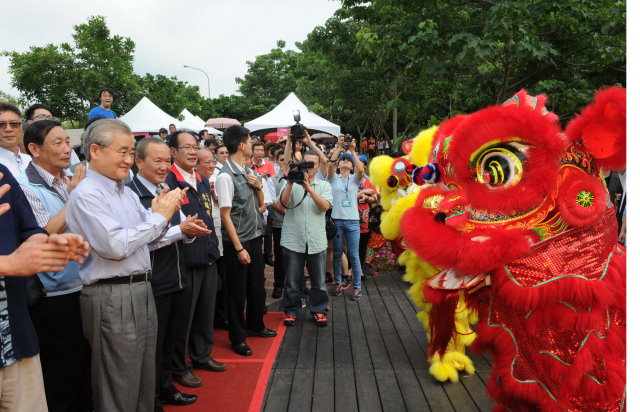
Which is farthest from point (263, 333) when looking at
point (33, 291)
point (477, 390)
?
point (33, 291)

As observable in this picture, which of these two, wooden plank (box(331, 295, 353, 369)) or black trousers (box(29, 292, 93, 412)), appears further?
wooden plank (box(331, 295, 353, 369))

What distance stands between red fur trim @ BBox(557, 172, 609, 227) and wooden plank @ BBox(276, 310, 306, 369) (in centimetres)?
252

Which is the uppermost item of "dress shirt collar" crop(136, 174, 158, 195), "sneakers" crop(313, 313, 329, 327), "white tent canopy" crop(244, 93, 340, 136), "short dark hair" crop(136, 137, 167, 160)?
"white tent canopy" crop(244, 93, 340, 136)

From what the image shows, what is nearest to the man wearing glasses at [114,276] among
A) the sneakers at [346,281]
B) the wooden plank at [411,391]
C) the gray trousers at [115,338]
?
the gray trousers at [115,338]

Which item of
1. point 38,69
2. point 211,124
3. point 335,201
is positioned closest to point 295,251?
point 335,201

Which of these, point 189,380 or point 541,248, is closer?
point 541,248

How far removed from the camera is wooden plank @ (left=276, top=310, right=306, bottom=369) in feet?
12.6

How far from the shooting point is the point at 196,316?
141 inches

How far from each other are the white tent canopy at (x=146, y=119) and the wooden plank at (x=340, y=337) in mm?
9391

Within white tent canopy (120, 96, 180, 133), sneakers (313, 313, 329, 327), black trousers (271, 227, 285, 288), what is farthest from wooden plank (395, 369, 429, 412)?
white tent canopy (120, 96, 180, 133)

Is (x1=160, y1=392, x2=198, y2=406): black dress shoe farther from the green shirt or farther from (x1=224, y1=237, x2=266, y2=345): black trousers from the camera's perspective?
the green shirt

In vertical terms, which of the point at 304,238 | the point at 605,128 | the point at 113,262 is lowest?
the point at 304,238

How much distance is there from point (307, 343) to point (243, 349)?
0.61 metres

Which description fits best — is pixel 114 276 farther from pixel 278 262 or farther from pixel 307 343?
pixel 278 262
